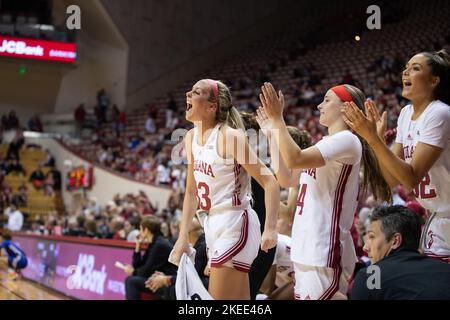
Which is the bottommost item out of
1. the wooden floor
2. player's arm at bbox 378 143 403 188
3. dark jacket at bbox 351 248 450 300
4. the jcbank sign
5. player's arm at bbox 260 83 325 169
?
the wooden floor

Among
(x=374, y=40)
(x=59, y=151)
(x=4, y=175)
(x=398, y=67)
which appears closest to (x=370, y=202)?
(x=398, y=67)

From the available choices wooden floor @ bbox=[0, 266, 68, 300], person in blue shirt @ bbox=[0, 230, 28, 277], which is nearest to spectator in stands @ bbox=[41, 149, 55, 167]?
wooden floor @ bbox=[0, 266, 68, 300]

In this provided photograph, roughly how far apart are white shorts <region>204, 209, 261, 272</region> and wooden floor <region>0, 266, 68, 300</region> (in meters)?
4.93

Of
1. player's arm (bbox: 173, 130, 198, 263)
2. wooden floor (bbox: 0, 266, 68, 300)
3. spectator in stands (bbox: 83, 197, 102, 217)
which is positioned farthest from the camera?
spectator in stands (bbox: 83, 197, 102, 217)

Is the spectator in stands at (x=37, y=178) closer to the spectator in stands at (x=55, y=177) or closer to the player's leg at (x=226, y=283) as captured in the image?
the spectator in stands at (x=55, y=177)

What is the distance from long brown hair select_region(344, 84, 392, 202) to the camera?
10.3 ft

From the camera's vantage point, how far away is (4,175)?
12.8m

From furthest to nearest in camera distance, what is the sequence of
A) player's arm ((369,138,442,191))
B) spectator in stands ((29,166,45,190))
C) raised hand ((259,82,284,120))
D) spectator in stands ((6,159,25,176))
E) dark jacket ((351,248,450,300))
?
Answer: 1. spectator in stands ((29,166,45,190))
2. spectator in stands ((6,159,25,176))
3. raised hand ((259,82,284,120))
4. player's arm ((369,138,442,191))
5. dark jacket ((351,248,450,300))

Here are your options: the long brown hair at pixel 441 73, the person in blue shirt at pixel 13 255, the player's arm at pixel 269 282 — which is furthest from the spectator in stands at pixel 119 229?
the long brown hair at pixel 441 73

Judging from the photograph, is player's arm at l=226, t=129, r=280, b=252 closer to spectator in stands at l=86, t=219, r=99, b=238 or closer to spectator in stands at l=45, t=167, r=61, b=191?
spectator in stands at l=86, t=219, r=99, b=238

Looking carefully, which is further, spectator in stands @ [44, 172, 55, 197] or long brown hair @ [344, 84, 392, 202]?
spectator in stands @ [44, 172, 55, 197]

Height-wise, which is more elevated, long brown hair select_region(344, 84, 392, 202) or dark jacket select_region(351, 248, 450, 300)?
long brown hair select_region(344, 84, 392, 202)

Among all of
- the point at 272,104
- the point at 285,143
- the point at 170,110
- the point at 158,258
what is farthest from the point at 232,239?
the point at 170,110

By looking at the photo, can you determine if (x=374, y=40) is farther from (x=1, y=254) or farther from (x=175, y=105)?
(x=1, y=254)
